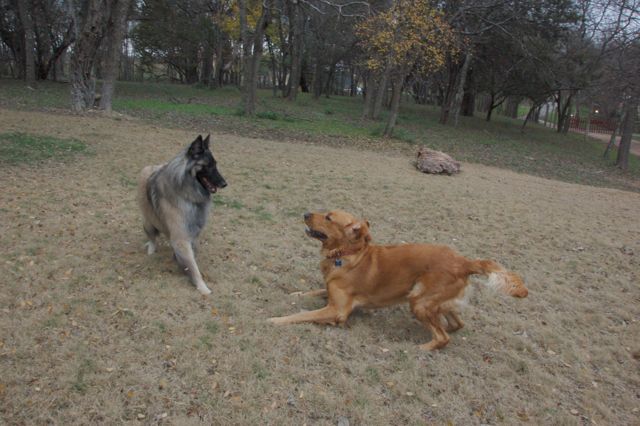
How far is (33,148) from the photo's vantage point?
959 centimetres

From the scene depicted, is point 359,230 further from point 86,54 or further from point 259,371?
point 86,54

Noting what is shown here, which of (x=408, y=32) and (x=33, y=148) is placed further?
(x=408, y=32)

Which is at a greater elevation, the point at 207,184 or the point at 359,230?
the point at 207,184

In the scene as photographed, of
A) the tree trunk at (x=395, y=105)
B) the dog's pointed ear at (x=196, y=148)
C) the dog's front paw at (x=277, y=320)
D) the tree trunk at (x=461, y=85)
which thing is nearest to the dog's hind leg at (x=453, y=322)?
the dog's front paw at (x=277, y=320)

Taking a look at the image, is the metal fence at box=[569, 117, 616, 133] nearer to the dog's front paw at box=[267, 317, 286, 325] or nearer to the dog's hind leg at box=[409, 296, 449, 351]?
the dog's hind leg at box=[409, 296, 449, 351]

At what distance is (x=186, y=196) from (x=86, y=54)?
13630 millimetres

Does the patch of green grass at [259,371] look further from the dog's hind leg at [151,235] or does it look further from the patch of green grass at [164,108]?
the patch of green grass at [164,108]

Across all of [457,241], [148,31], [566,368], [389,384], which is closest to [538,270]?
[457,241]

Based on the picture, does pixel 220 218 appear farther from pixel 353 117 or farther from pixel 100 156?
pixel 353 117

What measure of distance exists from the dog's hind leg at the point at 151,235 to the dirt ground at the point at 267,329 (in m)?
0.13

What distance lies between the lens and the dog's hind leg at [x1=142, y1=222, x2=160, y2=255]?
17.5ft

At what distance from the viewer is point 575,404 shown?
383 centimetres

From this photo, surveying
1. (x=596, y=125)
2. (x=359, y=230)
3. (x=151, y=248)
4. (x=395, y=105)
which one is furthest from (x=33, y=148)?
(x=596, y=125)

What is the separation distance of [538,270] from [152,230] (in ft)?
18.2
